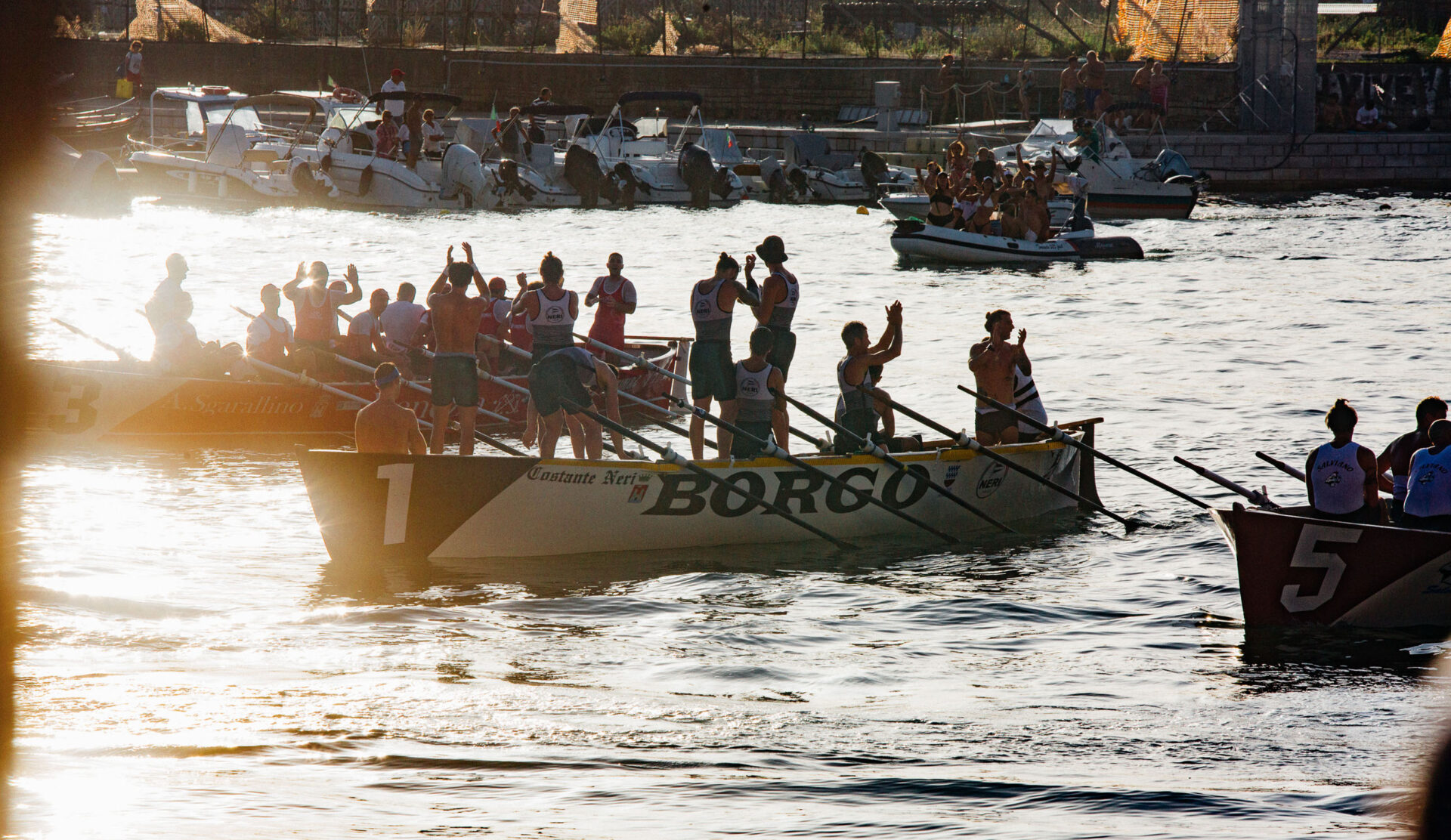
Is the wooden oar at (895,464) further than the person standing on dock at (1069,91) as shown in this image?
No

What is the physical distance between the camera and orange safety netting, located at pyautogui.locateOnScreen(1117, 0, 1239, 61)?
127 feet

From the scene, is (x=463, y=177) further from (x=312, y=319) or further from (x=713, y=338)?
(x=713, y=338)

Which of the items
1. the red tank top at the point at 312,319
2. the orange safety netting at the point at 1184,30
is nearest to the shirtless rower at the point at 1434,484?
the red tank top at the point at 312,319

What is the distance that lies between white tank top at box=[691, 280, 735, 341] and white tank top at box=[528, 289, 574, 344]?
1047mm

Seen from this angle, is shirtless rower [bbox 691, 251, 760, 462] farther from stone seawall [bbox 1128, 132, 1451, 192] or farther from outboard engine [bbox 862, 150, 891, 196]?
stone seawall [bbox 1128, 132, 1451, 192]

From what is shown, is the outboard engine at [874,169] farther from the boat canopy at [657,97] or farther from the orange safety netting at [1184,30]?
the orange safety netting at [1184,30]

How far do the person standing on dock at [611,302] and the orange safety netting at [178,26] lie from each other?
104 ft

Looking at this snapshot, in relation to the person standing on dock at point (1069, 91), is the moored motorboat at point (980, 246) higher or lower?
lower

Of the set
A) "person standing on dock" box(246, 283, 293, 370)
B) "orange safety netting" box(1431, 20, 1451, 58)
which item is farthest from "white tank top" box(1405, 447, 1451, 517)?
"orange safety netting" box(1431, 20, 1451, 58)

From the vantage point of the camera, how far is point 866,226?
106 ft

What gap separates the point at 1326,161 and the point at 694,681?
3410cm

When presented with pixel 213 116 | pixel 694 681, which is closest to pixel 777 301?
pixel 694 681

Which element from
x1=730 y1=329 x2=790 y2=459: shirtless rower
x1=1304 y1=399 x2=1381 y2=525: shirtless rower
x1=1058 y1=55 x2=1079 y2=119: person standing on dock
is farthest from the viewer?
x1=1058 y1=55 x2=1079 y2=119: person standing on dock

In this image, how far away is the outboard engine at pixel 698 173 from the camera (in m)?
33.9
